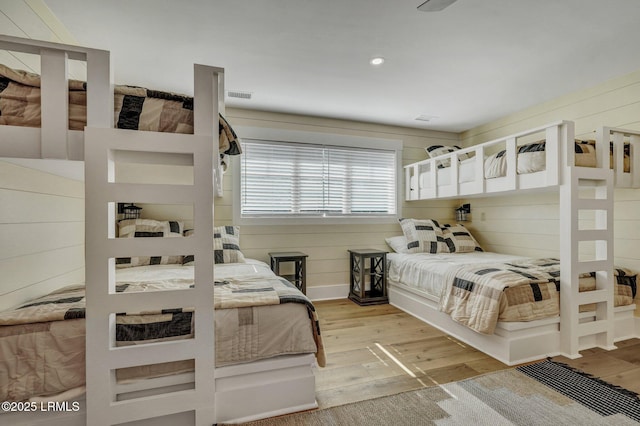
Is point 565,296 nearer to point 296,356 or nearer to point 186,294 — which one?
point 296,356

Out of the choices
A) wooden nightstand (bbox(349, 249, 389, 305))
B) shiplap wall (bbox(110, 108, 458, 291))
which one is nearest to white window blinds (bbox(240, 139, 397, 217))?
shiplap wall (bbox(110, 108, 458, 291))

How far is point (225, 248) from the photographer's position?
111 inches

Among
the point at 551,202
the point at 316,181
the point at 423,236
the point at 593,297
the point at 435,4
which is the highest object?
the point at 435,4

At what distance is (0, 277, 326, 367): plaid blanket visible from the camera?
1.25 m

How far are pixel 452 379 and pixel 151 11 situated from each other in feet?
9.47

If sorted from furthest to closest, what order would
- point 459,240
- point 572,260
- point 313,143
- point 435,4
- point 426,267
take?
1. point 459,240
2. point 313,143
3. point 426,267
4. point 572,260
5. point 435,4

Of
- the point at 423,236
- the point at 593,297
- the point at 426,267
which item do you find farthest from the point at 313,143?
the point at 593,297

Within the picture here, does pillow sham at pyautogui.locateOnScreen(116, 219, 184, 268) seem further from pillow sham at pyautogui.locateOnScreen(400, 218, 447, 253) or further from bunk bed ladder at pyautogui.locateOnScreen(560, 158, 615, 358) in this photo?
bunk bed ladder at pyautogui.locateOnScreen(560, 158, 615, 358)

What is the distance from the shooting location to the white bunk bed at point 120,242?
1206mm

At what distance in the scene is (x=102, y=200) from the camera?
125cm

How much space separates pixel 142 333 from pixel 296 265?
213 centimetres

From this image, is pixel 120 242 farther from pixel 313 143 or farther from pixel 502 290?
pixel 313 143

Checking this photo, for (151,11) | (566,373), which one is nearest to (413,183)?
(566,373)

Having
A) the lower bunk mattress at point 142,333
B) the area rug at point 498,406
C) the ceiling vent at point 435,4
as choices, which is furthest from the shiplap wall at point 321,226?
the ceiling vent at point 435,4
